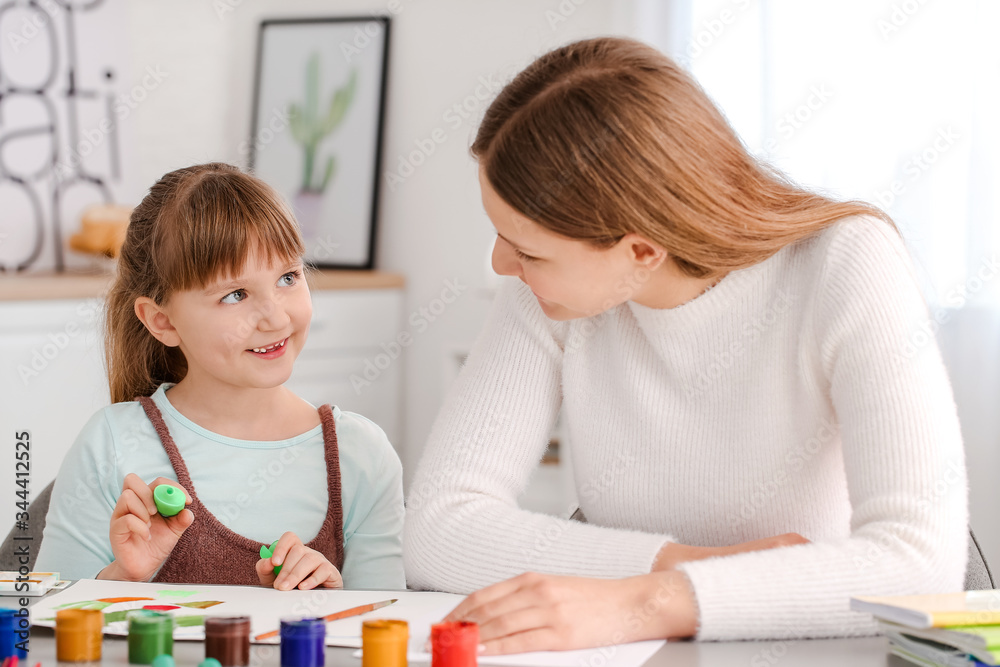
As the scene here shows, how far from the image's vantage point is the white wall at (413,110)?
11.4 ft

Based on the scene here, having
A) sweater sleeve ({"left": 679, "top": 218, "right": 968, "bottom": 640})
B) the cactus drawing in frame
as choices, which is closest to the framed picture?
the cactus drawing in frame

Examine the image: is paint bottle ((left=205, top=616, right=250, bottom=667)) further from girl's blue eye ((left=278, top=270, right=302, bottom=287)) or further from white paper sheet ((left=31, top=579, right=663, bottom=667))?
girl's blue eye ((left=278, top=270, right=302, bottom=287))

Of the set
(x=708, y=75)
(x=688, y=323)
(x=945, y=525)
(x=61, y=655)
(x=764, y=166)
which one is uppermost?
(x=708, y=75)

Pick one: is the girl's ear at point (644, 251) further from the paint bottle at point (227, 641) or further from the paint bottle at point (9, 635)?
the paint bottle at point (9, 635)

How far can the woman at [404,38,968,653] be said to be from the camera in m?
0.90

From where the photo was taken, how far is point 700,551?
1004mm

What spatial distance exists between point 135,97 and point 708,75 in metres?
1.94

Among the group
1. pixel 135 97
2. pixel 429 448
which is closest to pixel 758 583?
pixel 429 448

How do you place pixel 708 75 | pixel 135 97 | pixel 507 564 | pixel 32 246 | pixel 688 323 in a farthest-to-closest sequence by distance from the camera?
Result: 1. pixel 135 97
2. pixel 32 246
3. pixel 708 75
4. pixel 688 323
5. pixel 507 564

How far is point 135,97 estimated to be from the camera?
3.55m

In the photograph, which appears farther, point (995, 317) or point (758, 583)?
point (995, 317)

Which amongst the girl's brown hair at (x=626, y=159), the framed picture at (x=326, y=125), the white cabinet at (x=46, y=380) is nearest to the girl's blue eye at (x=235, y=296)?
the girl's brown hair at (x=626, y=159)

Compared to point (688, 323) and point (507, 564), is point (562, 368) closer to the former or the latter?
point (688, 323)

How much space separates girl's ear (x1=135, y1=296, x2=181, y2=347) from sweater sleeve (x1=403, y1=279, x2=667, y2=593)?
0.47m
